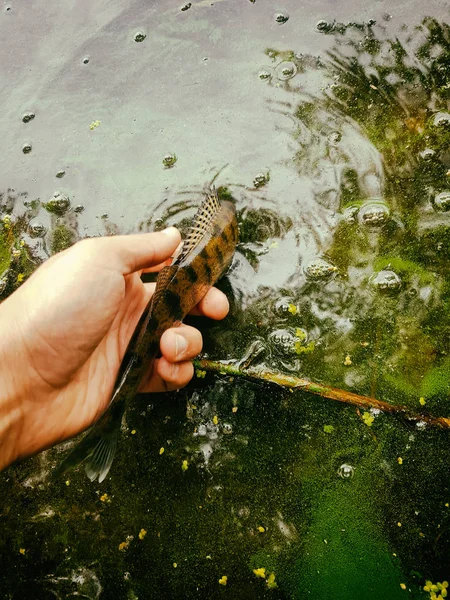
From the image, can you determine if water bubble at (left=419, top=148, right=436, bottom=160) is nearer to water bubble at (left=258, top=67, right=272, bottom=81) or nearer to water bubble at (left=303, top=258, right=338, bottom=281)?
water bubble at (left=303, top=258, right=338, bottom=281)

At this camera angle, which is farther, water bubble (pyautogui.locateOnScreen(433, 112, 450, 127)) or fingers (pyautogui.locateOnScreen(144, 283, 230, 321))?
water bubble (pyautogui.locateOnScreen(433, 112, 450, 127))

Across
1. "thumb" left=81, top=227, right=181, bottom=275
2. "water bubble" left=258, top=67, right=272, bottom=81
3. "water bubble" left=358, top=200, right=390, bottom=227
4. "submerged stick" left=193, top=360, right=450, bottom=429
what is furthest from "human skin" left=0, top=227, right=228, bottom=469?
"water bubble" left=258, top=67, right=272, bottom=81

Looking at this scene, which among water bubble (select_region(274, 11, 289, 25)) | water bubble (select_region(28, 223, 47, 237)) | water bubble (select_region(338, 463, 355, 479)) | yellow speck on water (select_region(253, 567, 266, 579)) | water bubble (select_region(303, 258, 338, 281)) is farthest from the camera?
water bubble (select_region(274, 11, 289, 25))

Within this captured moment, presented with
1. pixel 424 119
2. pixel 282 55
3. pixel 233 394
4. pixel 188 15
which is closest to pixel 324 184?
pixel 424 119

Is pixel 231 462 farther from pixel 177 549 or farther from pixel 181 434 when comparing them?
pixel 177 549

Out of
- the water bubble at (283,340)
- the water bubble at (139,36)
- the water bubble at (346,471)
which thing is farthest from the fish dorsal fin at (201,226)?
the water bubble at (139,36)

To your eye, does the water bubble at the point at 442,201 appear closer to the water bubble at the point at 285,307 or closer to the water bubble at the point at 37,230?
the water bubble at the point at 285,307
